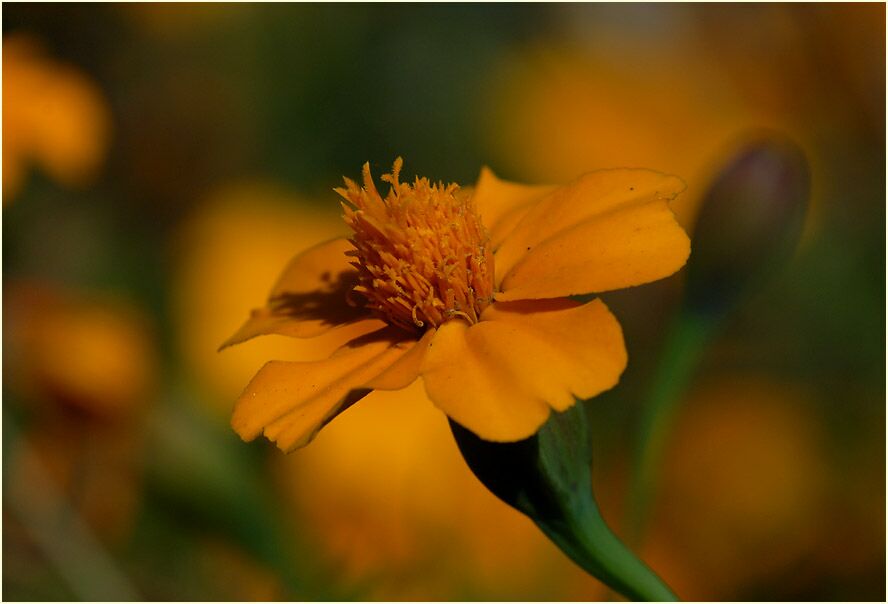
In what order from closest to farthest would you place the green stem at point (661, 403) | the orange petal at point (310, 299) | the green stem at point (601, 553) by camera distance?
the green stem at point (601, 553) → the orange petal at point (310, 299) → the green stem at point (661, 403)

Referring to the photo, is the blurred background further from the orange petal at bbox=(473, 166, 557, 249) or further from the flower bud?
the orange petal at bbox=(473, 166, 557, 249)

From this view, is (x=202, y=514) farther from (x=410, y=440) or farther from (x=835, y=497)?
(x=835, y=497)

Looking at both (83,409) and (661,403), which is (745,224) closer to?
(661,403)

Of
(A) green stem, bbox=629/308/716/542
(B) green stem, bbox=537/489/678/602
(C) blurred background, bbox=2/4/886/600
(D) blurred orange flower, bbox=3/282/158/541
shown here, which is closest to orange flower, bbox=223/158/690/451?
(B) green stem, bbox=537/489/678/602

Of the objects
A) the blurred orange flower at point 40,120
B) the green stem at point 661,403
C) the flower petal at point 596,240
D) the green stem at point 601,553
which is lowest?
the green stem at point 661,403

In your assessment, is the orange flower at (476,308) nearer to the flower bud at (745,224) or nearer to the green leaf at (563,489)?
the green leaf at (563,489)

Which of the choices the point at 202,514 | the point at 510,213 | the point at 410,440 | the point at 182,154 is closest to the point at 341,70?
the point at 182,154

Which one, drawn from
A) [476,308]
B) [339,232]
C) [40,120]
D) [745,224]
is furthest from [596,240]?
[339,232]

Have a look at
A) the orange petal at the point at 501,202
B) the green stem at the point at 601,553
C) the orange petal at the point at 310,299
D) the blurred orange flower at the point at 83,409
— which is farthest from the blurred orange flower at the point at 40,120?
the green stem at the point at 601,553
